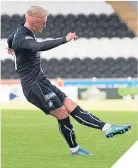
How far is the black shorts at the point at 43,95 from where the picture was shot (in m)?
8.48

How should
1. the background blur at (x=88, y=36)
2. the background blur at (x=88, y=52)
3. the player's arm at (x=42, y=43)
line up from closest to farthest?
the player's arm at (x=42, y=43) → the background blur at (x=88, y=52) → the background blur at (x=88, y=36)

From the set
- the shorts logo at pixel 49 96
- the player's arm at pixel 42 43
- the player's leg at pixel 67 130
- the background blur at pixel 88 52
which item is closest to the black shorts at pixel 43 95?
the shorts logo at pixel 49 96

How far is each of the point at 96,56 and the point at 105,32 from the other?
1382 mm

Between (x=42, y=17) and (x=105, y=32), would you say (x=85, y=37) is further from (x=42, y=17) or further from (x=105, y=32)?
(x=42, y=17)

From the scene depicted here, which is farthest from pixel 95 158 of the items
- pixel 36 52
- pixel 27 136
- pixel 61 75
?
pixel 61 75

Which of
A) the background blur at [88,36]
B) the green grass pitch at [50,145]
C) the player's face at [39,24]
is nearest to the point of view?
the green grass pitch at [50,145]

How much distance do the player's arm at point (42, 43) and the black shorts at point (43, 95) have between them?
69 cm

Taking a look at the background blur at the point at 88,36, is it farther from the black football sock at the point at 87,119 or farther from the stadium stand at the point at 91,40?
the black football sock at the point at 87,119

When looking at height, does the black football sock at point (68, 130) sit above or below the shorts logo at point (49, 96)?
below

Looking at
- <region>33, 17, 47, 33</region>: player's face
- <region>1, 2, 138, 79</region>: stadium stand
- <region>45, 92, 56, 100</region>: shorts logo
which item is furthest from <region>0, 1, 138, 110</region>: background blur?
<region>33, 17, 47, 33</region>: player's face

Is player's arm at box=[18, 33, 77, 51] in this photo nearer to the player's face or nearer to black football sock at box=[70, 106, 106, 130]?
the player's face

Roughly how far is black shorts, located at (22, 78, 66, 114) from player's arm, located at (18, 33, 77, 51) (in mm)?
687

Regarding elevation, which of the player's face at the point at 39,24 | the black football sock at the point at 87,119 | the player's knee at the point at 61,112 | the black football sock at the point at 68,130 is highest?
the player's face at the point at 39,24

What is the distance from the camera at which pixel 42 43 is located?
7.87 meters
